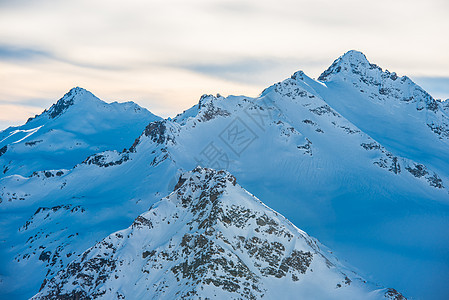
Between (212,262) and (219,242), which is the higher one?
(219,242)

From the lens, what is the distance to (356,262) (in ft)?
471

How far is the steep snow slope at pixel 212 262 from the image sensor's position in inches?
3568

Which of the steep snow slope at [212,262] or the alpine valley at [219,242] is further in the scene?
the alpine valley at [219,242]

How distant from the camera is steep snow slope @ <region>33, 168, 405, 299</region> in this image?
297ft

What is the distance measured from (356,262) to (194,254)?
7008cm

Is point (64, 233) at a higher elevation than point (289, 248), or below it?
below

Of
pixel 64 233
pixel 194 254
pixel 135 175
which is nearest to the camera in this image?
pixel 194 254

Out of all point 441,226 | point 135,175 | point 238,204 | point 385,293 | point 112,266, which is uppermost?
point 441,226

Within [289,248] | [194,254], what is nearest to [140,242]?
[194,254]

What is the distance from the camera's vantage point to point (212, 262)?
9000 centimetres

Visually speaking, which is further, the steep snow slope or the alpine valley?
the alpine valley

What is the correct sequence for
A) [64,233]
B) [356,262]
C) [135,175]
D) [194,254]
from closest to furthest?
[194,254]
[356,262]
[64,233]
[135,175]

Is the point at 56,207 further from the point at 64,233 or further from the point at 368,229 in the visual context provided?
the point at 368,229

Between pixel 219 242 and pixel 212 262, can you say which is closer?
pixel 212 262
